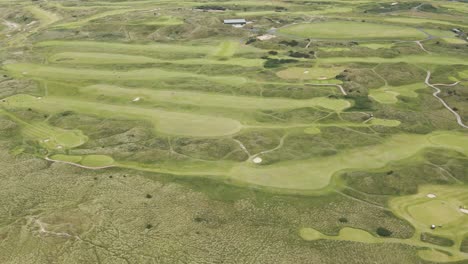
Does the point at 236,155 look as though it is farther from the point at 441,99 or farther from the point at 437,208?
the point at 441,99

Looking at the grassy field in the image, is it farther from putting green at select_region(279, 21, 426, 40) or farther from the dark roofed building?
the dark roofed building

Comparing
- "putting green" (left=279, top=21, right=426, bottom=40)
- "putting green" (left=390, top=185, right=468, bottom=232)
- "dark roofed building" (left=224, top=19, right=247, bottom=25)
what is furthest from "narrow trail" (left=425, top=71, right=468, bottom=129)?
"dark roofed building" (left=224, top=19, right=247, bottom=25)

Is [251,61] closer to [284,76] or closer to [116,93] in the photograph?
[284,76]

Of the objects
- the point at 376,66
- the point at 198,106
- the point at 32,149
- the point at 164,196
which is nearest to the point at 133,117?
the point at 198,106

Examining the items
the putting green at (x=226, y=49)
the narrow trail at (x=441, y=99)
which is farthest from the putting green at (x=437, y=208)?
the putting green at (x=226, y=49)

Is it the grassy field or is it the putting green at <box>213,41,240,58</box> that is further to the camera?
the putting green at <box>213,41,240,58</box>

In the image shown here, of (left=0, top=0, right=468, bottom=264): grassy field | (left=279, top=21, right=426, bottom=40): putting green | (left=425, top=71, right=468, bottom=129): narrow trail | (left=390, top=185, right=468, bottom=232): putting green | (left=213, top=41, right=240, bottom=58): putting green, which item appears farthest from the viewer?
(left=279, top=21, right=426, bottom=40): putting green
